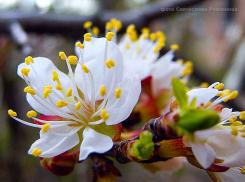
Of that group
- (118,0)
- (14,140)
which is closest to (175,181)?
(14,140)

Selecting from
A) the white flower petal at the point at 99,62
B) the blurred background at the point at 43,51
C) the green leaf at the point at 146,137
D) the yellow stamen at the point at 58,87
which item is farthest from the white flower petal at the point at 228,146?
the blurred background at the point at 43,51

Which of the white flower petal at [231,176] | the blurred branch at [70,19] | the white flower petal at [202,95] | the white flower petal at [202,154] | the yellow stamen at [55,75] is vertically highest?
the blurred branch at [70,19]

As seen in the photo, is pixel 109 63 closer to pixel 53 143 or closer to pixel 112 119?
pixel 112 119

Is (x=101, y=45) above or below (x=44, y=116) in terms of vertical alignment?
above

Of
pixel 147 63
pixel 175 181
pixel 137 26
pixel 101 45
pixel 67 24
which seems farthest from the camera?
pixel 175 181

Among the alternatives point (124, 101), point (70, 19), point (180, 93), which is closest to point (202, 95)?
point (180, 93)

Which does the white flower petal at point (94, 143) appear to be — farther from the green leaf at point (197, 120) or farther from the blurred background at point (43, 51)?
the blurred background at point (43, 51)

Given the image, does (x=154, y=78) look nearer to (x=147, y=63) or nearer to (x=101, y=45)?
(x=147, y=63)
